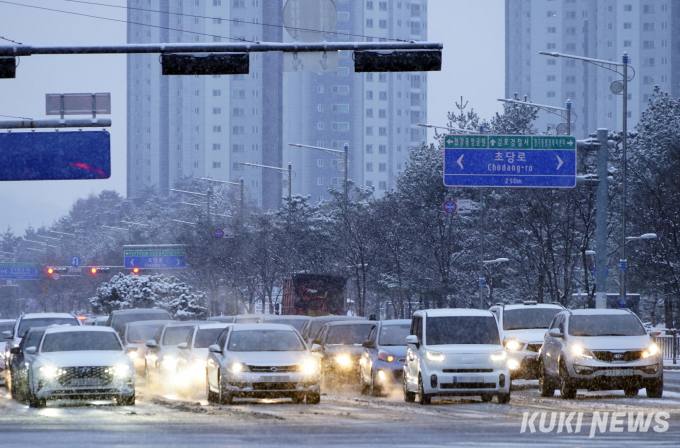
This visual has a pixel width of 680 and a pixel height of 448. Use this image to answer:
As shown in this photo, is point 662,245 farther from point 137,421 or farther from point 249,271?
point 137,421

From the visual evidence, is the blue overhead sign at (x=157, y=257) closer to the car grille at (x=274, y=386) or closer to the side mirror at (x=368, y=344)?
the side mirror at (x=368, y=344)

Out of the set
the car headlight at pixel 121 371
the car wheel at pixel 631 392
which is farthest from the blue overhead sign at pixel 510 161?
the car headlight at pixel 121 371

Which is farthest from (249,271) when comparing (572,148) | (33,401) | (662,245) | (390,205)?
(33,401)

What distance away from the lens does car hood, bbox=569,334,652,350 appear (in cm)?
2819

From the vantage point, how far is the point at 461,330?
28.7 m

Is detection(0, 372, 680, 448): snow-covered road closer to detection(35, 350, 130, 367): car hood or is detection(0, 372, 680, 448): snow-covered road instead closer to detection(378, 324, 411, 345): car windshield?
detection(35, 350, 130, 367): car hood

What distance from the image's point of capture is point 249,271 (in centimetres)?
9750

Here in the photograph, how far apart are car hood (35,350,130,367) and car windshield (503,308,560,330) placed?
31.9ft

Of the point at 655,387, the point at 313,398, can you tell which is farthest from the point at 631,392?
the point at 313,398

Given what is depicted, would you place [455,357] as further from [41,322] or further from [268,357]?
[41,322]

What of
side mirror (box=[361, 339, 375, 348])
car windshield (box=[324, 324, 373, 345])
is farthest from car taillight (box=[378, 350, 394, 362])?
car windshield (box=[324, 324, 373, 345])

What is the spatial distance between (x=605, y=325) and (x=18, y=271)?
128 m

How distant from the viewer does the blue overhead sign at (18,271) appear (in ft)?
498

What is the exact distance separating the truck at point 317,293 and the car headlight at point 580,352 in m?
41.9
